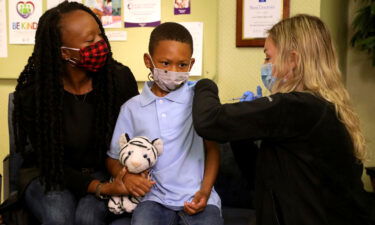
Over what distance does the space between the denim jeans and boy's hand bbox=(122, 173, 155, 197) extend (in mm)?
215

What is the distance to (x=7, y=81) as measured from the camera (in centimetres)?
255

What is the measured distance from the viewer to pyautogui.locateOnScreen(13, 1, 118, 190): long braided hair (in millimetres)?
1529

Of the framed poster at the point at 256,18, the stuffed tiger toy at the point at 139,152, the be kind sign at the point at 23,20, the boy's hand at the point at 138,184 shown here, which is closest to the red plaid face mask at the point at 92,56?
the stuffed tiger toy at the point at 139,152

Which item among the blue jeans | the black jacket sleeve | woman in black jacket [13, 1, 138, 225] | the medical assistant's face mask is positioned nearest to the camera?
the black jacket sleeve

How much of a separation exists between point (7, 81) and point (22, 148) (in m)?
1.15

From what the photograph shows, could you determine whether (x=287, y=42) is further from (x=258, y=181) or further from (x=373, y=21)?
(x=373, y=21)

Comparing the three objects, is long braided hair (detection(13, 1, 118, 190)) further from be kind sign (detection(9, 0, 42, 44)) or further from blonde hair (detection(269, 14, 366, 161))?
be kind sign (detection(9, 0, 42, 44))

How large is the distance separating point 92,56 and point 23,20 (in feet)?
3.86

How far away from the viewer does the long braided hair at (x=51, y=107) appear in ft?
5.02

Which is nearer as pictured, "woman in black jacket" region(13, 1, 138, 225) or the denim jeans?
the denim jeans

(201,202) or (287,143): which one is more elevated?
(287,143)

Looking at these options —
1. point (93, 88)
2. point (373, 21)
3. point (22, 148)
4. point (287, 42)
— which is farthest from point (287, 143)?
point (373, 21)

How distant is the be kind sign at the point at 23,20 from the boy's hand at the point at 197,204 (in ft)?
5.65

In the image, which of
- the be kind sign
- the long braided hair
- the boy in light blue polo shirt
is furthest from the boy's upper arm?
the be kind sign
